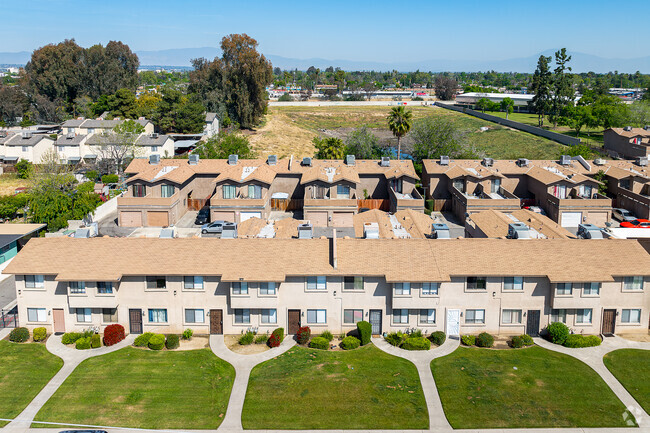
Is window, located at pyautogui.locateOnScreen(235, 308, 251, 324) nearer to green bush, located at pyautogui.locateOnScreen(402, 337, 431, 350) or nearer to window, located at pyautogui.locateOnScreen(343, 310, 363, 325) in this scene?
window, located at pyautogui.locateOnScreen(343, 310, 363, 325)

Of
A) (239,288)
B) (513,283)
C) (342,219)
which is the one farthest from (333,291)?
(342,219)

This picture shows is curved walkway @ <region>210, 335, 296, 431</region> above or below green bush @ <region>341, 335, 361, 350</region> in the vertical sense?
below

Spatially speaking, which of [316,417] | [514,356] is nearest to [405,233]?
[514,356]

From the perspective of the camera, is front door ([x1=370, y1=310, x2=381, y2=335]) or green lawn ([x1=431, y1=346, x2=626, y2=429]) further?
front door ([x1=370, y1=310, x2=381, y2=335])

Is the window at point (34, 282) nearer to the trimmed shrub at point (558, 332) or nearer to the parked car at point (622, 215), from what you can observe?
the trimmed shrub at point (558, 332)

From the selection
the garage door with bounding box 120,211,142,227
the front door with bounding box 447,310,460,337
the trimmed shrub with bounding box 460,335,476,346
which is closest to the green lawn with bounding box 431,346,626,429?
A: the trimmed shrub with bounding box 460,335,476,346

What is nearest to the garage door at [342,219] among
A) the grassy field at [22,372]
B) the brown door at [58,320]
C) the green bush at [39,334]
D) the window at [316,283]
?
the window at [316,283]
